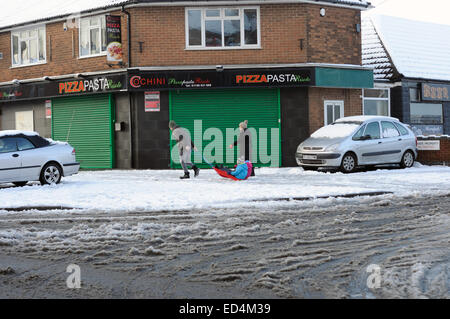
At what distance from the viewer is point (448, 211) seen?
374 inches

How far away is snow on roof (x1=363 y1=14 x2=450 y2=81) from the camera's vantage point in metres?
27.9

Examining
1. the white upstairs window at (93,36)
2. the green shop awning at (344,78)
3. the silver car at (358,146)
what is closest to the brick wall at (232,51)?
the green shop awning at (344,78)

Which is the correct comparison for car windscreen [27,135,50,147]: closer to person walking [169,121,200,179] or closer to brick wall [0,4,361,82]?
person walking [169,121,200,179]

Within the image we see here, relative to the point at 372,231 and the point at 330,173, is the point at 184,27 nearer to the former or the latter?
the point at 330,173

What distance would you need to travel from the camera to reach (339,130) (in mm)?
18812

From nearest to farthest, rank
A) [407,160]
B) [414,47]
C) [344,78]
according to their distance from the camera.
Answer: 1. [407,160]
2. [344,78]
3. [414,47]

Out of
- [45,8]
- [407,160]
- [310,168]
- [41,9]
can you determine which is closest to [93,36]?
[45,8]

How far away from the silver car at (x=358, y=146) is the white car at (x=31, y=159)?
7.28 meters

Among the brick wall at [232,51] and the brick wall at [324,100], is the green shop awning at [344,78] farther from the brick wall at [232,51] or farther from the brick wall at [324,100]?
the brick wall at [232,51]

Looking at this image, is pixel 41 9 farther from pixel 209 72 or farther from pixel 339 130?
pixel 339 130

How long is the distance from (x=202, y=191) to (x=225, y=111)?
968cm

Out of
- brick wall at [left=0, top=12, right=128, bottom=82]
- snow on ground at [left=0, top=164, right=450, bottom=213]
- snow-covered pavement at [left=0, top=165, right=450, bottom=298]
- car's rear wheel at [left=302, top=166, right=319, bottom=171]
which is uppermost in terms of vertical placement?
brick wall at [left=0, top=12, right=128, bottom=82]

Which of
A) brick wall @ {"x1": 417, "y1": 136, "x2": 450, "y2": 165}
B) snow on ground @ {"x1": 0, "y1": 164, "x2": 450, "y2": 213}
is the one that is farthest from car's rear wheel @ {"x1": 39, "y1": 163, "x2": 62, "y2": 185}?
brick wall @ {"x1": 417, "y1": 136, "x2": 450, "y2": 165}

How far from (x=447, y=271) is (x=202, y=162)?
16999mm
